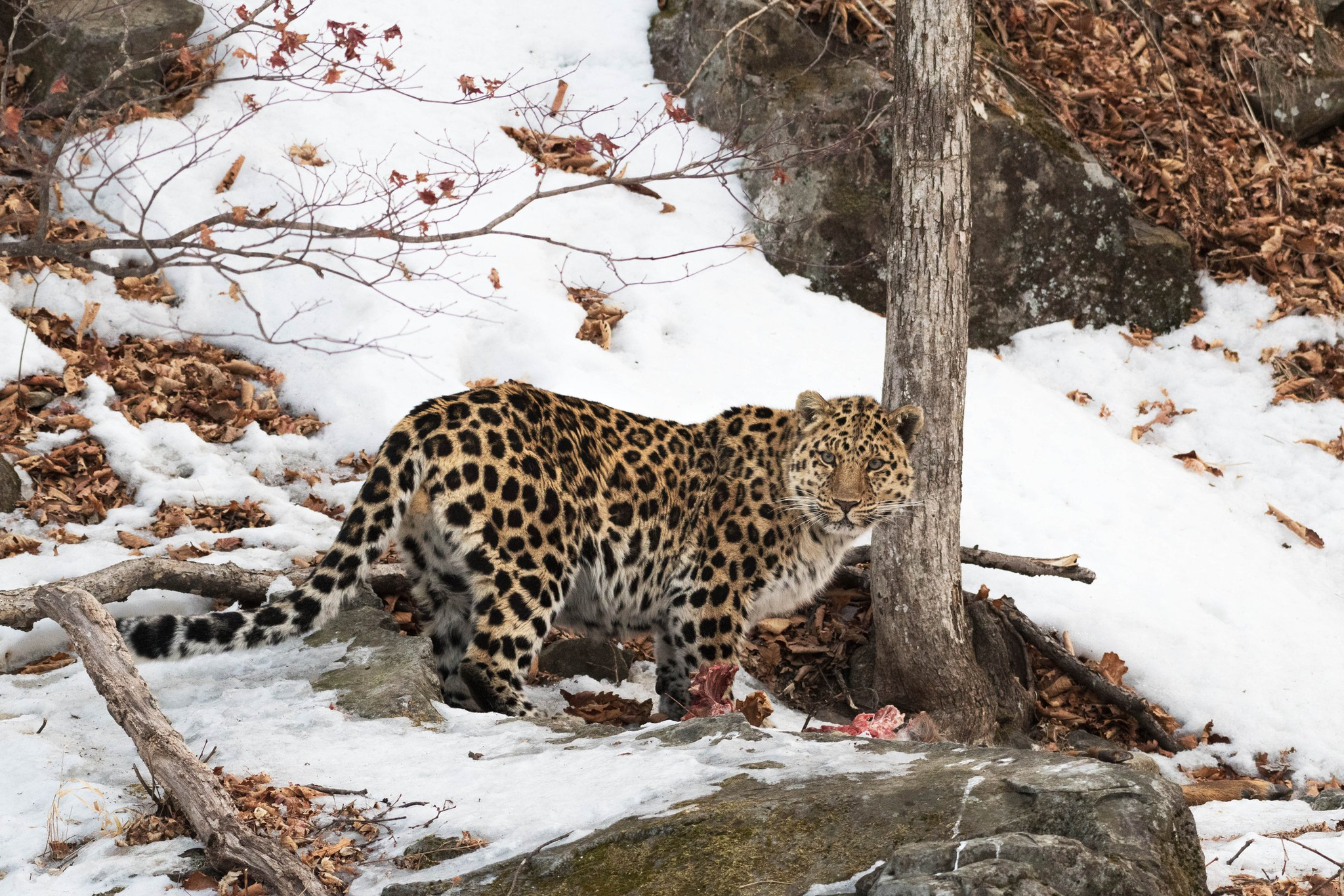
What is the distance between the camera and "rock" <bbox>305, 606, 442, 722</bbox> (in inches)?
208

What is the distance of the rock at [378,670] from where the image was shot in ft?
17.3

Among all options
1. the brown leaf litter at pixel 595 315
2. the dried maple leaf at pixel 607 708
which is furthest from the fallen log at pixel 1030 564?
the brown leaf litter at pixel 595 315

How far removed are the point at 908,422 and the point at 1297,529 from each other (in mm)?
4663

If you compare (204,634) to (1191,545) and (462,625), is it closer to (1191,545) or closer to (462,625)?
(462,625)

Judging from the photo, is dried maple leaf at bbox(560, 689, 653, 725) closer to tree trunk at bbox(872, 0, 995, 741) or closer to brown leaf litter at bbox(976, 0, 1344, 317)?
tree trunk at bbox(872, 0, 995, 741)

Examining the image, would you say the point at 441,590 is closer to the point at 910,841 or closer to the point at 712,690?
the point at 712,690

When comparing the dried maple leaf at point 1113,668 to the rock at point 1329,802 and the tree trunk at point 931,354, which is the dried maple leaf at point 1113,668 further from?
the rock at point 1329,802

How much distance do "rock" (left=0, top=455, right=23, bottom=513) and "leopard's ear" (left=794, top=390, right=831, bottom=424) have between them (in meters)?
4.76

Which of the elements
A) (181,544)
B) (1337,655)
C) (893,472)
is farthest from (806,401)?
(1337,655)

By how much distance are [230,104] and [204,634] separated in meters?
7.31

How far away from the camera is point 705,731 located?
464 centimetres

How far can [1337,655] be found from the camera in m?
8.16

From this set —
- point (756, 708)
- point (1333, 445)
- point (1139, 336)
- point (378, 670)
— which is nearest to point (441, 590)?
point (378, 670)

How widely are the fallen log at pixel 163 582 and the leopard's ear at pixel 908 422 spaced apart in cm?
312
